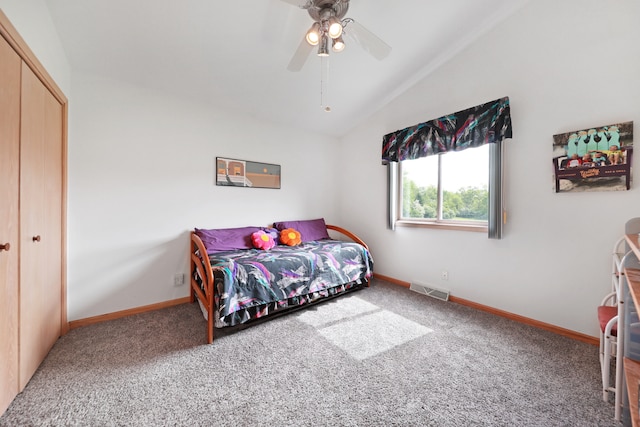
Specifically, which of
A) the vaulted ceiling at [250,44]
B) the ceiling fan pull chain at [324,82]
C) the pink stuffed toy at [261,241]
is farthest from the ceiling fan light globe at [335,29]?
the pink stuffed toy at [261,241]

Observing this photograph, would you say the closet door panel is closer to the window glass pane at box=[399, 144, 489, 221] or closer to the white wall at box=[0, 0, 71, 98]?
the white wall at box=[0, 0, 71, 98]

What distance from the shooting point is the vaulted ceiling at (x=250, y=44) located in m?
1.83

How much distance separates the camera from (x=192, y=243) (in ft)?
9.00

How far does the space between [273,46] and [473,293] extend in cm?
314

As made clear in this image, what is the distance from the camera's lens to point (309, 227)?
11.7ft

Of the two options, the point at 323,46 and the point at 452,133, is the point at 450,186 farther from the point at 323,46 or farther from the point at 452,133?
the point at 323,46

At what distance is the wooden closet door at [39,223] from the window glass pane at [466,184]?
3.51 meters

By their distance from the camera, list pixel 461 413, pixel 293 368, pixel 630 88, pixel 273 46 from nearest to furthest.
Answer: pixel 461 413 → pixel 293 368 → pixel 630 88 → pixel 273 46

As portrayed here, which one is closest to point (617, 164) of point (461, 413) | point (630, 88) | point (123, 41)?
point (630, 88)

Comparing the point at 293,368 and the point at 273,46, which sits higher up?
the point at 273,46

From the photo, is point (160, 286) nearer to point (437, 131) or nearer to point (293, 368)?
point (293, 368)

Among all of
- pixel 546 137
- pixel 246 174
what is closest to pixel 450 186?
pixel 546 137

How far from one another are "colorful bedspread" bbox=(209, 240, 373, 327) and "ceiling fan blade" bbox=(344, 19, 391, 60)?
1.93 m

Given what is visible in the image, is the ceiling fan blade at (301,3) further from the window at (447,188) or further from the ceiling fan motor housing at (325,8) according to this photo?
the window at (447,188)
